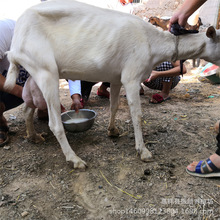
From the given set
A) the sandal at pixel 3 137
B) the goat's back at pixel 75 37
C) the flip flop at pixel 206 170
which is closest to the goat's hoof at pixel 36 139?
the sandal at pixel 3 137

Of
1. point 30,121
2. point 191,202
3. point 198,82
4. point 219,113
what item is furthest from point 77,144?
point 198,82

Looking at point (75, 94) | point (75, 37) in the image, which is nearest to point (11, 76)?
point (75, 37)

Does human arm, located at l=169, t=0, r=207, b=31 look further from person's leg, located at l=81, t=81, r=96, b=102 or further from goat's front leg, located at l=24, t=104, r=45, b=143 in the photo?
person's leg, located at l=81, t=81, r=96, b=102

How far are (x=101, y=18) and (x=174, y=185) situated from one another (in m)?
1.58

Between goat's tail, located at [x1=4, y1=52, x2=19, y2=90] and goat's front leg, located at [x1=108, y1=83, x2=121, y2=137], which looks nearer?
goat's tail, located at [x1=4, y1=52, x2=19, y2=90]

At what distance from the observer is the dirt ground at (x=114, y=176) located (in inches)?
59.9

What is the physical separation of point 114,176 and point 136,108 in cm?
66

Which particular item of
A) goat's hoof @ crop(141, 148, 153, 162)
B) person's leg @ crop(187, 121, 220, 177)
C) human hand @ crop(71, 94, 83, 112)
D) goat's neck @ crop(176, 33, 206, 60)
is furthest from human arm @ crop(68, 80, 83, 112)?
person's leg @ crop(187, 121, 220, 177)

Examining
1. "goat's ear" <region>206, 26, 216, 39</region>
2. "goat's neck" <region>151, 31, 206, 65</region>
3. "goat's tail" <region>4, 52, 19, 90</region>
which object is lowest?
"goat's tail" <region>4, 52, 19, 90</region>

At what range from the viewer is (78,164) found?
1.96 meters

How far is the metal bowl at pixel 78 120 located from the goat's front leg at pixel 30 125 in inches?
13.9

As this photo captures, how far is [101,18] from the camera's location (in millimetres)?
1860

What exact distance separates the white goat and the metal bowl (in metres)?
0.50

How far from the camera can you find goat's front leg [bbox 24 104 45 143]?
7.90ft
